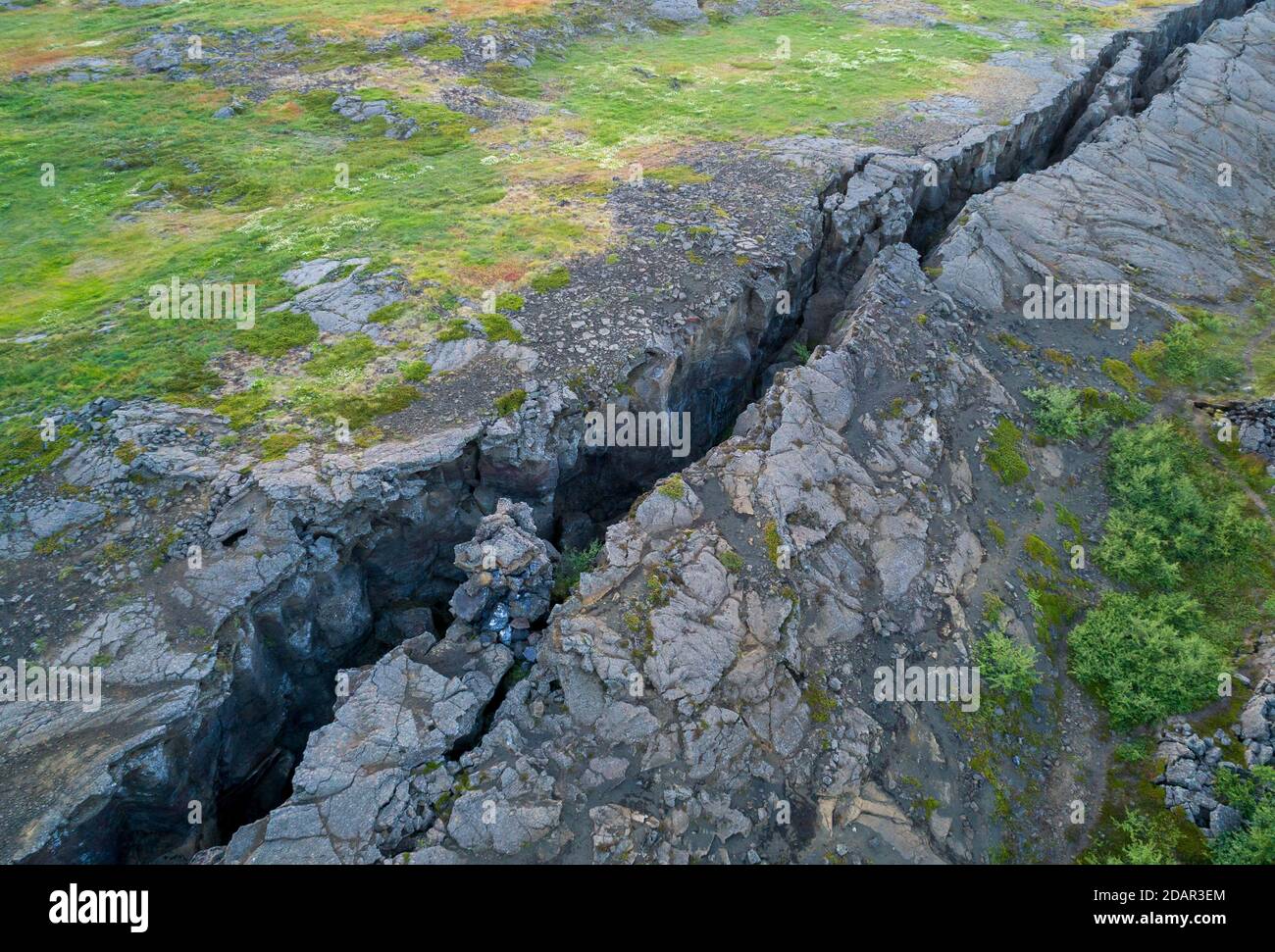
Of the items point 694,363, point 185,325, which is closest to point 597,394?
point 694,363

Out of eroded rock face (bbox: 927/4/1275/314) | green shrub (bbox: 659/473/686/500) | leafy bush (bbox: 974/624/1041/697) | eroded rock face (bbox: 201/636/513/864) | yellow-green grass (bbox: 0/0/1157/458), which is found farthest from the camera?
eroded rock face (bbox: 927/4/1275/314)

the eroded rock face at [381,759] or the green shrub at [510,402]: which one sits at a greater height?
the green shrub at [510,402]

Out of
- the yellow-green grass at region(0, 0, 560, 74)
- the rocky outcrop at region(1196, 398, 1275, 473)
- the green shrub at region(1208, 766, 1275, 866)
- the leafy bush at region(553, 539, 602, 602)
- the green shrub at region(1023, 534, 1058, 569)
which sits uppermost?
the yellow-green grass at region(0, 0, 560, 74)

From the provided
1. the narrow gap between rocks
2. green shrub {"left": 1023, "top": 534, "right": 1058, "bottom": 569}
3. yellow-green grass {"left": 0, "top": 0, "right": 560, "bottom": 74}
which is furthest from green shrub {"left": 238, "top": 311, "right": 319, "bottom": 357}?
yellow-green grass {"left": 0, "top": 0, "right": 560, "bottom": 74}

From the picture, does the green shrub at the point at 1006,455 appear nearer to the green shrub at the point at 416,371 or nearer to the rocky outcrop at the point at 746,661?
the rocky outcrop at the point at 746,661

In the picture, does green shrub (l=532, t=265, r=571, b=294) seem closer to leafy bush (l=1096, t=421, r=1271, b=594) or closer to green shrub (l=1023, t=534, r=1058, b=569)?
green shrub (l=1023, t=534, r=1058, b=569)

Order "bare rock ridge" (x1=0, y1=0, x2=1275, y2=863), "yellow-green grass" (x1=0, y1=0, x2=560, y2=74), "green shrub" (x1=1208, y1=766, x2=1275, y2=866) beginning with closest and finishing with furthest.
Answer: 1. "bare rock ridge" (x1=0, y1=0, x2=1275, y2=863)
2. "green shrub" (x1=1208, y1=766, x2=1275, y2=866)
3. "yellow-green grass" (x1=0, y1=0, x2=560, y2=74)

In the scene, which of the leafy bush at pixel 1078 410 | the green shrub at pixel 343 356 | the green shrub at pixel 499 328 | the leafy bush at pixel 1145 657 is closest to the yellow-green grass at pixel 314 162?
the green shrub at pixel 343 356

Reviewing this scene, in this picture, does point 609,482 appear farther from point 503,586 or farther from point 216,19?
point 216,19

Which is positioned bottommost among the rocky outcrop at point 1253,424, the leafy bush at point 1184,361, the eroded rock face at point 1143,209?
the rocky outcrop at point 1253,424
